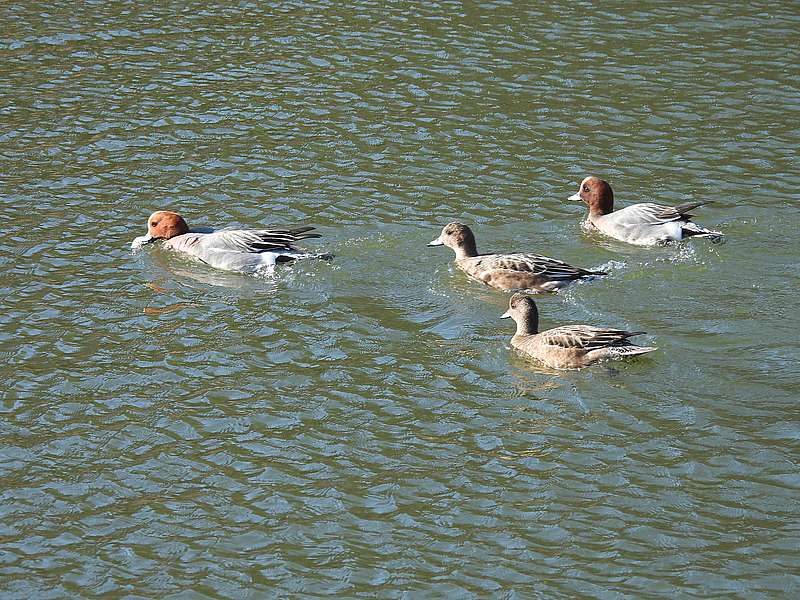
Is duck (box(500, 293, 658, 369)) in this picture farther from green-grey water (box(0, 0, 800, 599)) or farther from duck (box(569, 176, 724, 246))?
duck (box(569, 176, 724, 246))

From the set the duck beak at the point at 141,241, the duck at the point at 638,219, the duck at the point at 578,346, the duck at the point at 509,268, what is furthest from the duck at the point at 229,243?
the duck at the point at 638,219

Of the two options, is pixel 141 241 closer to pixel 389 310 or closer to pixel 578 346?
pixel 389 310

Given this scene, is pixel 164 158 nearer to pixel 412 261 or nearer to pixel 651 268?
pixel 412 261

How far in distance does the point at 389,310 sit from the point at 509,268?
1631 millimetres

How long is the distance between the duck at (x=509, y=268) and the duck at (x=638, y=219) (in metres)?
1.30

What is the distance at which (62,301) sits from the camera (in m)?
13.8

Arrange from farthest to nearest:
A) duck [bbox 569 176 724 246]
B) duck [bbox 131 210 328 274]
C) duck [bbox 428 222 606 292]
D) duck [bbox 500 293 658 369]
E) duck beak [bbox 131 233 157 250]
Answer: duck beak [bbox 131 233 157 250], duck [bbox 569 176 724 246], duck [bbox 131 210 328 274], duck [bbox 428 222 606 292], duck [bbox 500 293 658 369]

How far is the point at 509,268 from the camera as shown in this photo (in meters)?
14.3

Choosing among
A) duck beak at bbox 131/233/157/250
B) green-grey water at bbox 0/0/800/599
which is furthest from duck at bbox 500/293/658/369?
duck beak at bbox 131/233/157/250

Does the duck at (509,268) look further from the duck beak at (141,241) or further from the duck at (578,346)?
the duck beak at (141,241)

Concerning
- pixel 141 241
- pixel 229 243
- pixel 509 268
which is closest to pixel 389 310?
pixel 509 268

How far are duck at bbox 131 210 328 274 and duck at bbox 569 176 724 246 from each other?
3.67 metres

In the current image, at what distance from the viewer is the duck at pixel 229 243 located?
14.7 metres

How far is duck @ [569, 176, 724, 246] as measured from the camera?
1505 cm
